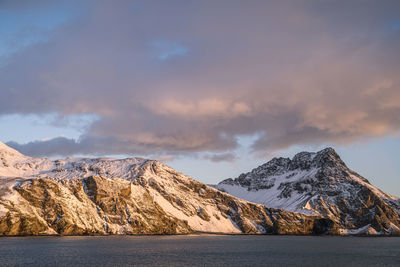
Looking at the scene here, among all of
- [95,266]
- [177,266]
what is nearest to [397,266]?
[177,266]

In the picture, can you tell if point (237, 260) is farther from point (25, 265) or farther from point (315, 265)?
point (25, 265)

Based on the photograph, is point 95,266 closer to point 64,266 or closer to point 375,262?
point 64,266

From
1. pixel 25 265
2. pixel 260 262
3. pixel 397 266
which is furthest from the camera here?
pixel 260 262

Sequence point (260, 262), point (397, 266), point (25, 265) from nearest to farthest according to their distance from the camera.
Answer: point (25, 265), point (397, 266), point (260, 262)

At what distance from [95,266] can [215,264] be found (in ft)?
115

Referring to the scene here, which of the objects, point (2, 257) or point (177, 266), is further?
point (2, 257)

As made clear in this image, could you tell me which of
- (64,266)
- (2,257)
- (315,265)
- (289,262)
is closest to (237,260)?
(289,262)

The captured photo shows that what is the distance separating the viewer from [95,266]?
342 ft

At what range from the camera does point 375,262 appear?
12300 cm

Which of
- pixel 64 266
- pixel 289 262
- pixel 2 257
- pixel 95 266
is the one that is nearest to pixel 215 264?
pixel 289 262

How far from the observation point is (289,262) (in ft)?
397

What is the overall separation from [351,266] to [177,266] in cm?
5203

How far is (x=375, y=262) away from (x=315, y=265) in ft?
79.8

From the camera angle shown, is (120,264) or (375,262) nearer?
(120,264)
